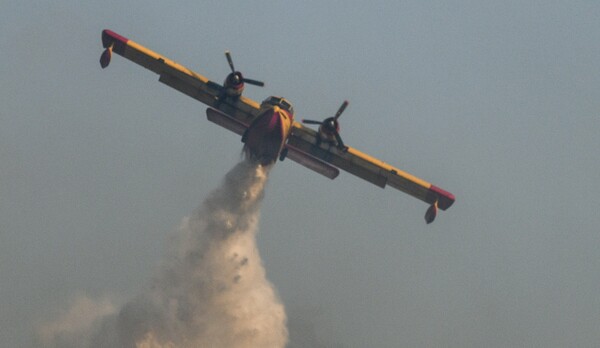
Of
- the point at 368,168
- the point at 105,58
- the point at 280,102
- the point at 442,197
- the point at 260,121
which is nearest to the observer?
the point at 260,121

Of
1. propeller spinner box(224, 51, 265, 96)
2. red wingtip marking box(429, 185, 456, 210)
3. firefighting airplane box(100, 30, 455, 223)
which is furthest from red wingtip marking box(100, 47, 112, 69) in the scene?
red wingtip marking box(429, 185, 456, 210)

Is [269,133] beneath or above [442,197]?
beneath

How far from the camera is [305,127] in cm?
6072

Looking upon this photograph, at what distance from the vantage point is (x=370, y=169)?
62188mm

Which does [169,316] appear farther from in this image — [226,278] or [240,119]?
[240,119]

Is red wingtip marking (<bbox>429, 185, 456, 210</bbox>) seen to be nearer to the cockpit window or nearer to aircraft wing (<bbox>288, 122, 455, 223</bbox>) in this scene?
aircraft wing (<bbox>288, 122, 455, 223</bbox>)

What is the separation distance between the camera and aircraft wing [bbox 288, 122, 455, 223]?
60781 millimetres

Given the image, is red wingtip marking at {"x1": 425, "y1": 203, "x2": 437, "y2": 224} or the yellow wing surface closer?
the yellow wing surface

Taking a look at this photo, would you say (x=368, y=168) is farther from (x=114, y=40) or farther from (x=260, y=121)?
(x=114, y=40)

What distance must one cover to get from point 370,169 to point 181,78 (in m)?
11.6

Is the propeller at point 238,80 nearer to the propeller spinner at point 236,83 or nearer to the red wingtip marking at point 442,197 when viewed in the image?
the propeller spinner at point 236,83

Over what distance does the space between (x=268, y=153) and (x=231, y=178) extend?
397 cm

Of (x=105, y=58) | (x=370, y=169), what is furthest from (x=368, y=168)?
(x=105, y=58)

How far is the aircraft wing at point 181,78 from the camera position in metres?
59.7
